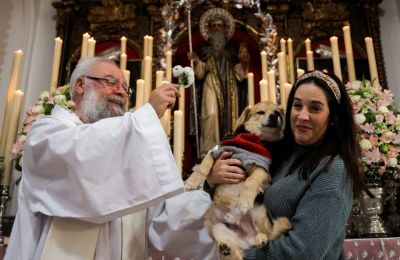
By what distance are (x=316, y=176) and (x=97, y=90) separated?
1.17 m

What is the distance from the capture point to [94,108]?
1.89 m

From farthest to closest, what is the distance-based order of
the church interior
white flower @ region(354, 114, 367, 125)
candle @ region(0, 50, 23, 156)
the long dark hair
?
the church interior
candle @ region(0, 50, 23, 156)
white flower @ region(354, 114, 367, 125)
the long dark hair

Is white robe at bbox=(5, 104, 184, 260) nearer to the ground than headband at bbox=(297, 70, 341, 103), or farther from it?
nearer to the ground

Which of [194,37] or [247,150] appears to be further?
[194,37]

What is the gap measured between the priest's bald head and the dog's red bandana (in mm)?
620

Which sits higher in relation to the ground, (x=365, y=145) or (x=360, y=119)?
(x=360, y=119)

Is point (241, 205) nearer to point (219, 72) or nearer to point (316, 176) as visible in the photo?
point (316, 176)

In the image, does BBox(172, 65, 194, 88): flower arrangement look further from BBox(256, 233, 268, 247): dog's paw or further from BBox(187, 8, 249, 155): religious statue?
BBox(187, 8, 249, 155): religious statue

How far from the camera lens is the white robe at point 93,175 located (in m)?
1.43

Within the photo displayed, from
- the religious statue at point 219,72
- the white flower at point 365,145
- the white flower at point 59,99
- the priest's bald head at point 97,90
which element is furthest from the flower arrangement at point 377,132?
the white flower at point 59,99

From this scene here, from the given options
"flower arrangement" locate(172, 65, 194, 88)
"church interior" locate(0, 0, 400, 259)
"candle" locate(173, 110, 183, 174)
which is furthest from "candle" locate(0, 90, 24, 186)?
"flower arrangement" locate(172, 65, 194, 88)

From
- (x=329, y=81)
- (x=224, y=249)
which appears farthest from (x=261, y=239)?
(x=329, y=81)

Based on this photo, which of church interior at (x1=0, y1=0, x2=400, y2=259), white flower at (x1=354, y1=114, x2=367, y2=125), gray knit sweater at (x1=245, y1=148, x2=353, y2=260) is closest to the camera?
gray knit sweater at (x1=245, y1=148, x2=353, y2=260)

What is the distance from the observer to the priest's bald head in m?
1.90
